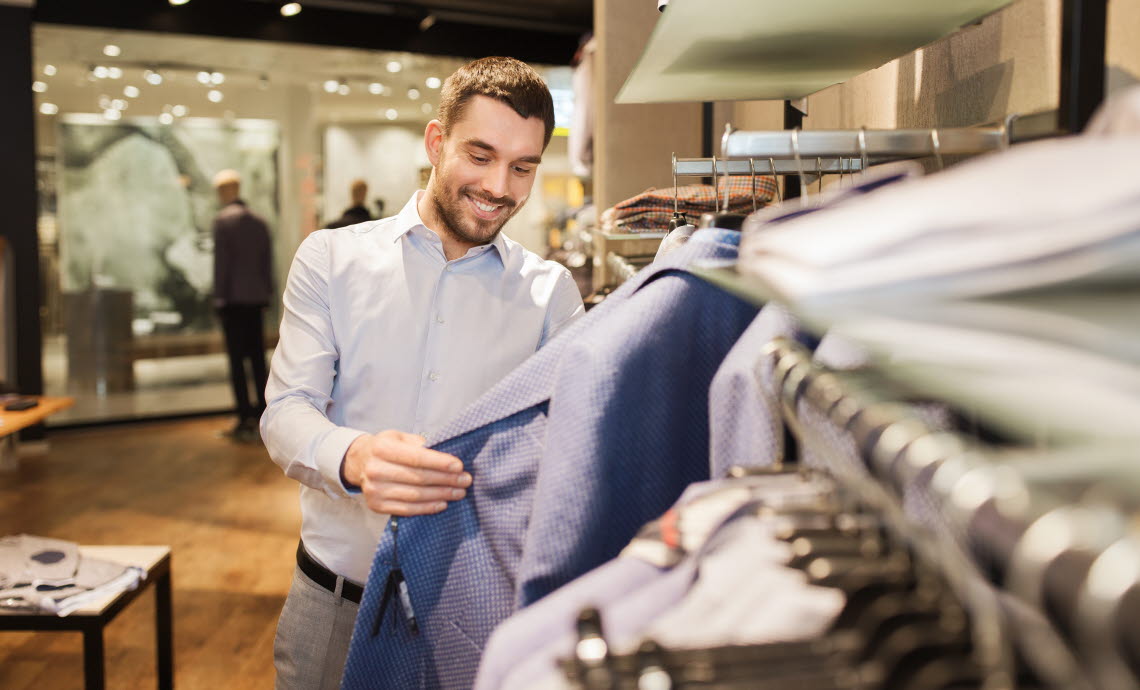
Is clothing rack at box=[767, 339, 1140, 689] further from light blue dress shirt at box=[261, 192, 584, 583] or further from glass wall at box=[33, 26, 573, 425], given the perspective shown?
glass wall at box=[33, 26, 573, 425]

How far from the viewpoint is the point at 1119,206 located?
356 mm

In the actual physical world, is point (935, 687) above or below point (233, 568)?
above

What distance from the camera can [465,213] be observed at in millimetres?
1662

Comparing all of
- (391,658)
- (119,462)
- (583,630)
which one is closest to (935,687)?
(583,630)

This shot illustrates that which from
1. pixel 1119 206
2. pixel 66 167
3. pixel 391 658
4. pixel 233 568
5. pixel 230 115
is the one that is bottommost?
pixel 233 568

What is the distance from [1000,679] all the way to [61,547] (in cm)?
265

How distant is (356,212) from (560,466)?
570 cm

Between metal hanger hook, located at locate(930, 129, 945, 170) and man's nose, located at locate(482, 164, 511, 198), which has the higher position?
man's nose, located at locate(482, 164, 511, 198)

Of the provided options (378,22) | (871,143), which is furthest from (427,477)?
(378,22)

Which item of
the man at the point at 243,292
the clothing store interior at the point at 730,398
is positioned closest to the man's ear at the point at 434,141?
the clothing store interior at the point at 730,398

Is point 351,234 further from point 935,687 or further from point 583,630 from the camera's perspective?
point 935,687

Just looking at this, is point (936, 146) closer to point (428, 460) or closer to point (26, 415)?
point (428, 460)

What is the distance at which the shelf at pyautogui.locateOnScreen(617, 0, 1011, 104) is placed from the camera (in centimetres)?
109

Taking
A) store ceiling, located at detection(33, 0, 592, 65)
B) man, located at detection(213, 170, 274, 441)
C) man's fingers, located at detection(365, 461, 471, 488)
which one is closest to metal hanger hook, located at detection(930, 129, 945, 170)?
man's fingers, located at detection(365, 461, 471, 488)
